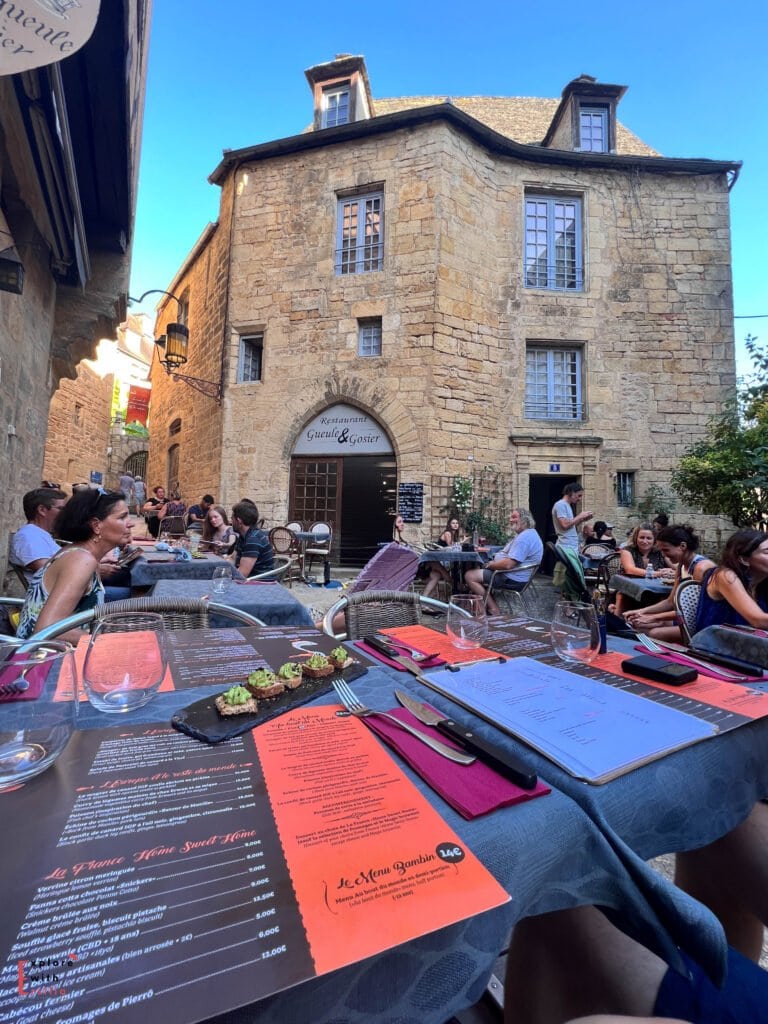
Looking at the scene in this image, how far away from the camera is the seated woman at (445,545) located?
6.94 metres

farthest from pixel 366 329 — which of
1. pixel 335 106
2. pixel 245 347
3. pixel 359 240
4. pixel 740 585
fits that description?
pixel 740 585

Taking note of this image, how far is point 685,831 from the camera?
32.4 inches

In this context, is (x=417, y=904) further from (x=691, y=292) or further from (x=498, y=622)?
(x=691, y=292)

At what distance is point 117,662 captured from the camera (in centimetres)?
102

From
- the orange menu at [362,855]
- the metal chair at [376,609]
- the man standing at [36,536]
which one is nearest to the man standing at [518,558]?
the metal chair at [376,609]

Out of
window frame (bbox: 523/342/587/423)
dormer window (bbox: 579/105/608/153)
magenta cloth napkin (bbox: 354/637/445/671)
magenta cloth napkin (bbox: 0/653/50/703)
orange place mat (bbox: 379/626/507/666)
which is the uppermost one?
dormer window (bbox: 579/105/608/153)

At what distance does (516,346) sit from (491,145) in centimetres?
436

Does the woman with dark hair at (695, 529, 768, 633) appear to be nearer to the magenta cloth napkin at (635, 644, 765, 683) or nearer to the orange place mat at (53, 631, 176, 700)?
the magenta cloth napkin at (635, 644, 765, 683)

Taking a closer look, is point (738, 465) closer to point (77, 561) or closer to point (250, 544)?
point (250, 544)

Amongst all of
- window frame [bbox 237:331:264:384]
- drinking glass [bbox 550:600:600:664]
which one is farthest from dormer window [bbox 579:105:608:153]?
drinking glass [bbox 550:600:600:664]

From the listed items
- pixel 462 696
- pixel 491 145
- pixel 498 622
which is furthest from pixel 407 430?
pixel 462 696

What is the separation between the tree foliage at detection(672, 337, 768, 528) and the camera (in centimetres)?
780

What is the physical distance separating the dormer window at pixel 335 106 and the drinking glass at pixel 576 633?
13.6 metres

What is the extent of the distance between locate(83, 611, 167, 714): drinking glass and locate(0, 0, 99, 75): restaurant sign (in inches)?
68.1
